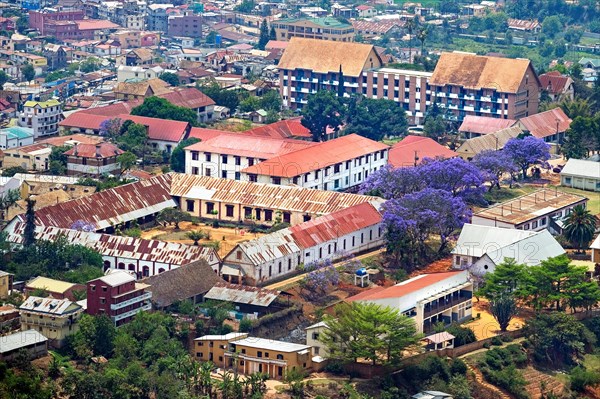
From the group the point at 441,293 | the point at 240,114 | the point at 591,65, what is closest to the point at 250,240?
the point at 441,293

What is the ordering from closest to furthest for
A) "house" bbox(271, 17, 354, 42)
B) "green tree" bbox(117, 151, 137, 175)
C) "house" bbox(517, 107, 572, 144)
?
"green tree" bbox(117, 151, 137, 175), "house" bbox(517, 107, 572, 144), "house" bbox(271, 17, 354, 42)

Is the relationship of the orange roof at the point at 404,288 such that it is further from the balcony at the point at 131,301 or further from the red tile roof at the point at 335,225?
the balcony at the point at 131,301

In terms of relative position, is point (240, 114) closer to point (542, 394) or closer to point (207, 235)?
point (207, 235)

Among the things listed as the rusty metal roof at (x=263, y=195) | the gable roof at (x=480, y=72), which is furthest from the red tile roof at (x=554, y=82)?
the rusty metal roof at (x=263, y=195)

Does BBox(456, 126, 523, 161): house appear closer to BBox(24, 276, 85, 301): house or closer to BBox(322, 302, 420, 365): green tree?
BBox(322, 302, 420, 365): green tree

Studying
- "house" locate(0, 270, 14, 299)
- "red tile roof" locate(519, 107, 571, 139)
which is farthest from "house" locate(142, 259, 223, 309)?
"red tile roof" locate(519, 107, 571, 139)

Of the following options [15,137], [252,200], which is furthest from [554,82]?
[15,137]
